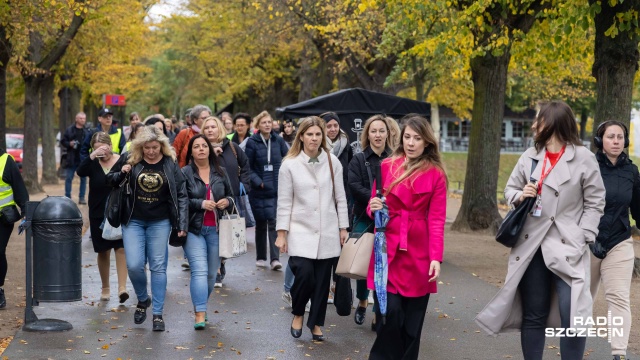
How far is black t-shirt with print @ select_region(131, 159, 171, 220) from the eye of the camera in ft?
28.9

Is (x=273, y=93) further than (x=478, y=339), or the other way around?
(x=273, y=93)

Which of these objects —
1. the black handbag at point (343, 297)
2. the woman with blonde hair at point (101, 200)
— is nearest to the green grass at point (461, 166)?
the woman with blonde hair at point (101, 200)

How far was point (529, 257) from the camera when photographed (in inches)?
245

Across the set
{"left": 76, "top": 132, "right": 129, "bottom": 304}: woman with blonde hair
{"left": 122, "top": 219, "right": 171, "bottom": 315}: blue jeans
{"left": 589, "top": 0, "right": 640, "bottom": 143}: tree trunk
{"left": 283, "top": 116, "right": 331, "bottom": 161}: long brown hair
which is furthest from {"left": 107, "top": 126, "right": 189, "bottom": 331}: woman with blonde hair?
{"left": 589, "top": 0, "right": 640, "bottom": 143}: tree trunk

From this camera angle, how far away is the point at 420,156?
6633 millimetres

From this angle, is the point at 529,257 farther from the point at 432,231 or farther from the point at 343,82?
the point at 343,82

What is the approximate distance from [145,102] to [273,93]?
1304 inches

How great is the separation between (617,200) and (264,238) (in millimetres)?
6396

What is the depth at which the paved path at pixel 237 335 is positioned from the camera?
311 inches

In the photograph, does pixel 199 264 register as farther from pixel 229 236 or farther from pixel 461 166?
pixel 461 166

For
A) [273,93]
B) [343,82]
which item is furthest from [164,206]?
[273,93]

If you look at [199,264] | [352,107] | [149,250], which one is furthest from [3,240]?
[352,107]

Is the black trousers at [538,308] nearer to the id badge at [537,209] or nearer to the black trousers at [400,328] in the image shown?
the id badge at [537,209]

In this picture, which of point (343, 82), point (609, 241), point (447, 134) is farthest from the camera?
point (447, 134)
